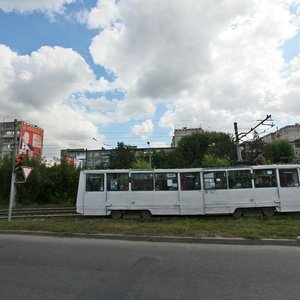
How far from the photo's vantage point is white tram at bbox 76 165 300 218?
15.9 meters

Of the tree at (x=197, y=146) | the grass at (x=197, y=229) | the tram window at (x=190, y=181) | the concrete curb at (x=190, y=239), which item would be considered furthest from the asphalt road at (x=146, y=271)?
the tree at (x=197, y=146)

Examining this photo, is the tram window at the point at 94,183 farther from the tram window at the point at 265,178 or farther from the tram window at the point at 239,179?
the tram window at the point at 265,178

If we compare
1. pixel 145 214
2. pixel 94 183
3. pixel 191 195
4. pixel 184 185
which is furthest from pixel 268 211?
pixel 94 183

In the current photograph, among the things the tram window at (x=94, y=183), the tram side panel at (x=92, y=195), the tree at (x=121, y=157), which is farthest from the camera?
the tree at (x=121, y=157)

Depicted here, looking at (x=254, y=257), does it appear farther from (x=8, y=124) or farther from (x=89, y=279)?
(x=8, y=124)

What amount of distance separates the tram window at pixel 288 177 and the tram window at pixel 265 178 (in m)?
0.33

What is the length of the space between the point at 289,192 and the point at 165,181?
19.0ft

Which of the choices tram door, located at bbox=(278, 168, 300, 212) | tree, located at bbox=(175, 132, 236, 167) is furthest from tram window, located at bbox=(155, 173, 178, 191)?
tree, located at bbox=(175, 132, 236, 167)

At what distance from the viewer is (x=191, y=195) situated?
16250mm

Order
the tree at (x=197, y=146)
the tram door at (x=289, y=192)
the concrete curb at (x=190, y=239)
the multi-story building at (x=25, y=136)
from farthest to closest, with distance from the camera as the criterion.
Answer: the multi-story building at (x=25, y=136)
the tree at (x=197, y=146)
the tram door at (x=289, y=192)
the concrete curb at (x=190, y=239)

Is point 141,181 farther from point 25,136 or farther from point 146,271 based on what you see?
point 25,136

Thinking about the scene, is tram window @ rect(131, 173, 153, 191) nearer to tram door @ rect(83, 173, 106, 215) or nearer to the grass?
tram door @ rect(83, 173, 106, 215)

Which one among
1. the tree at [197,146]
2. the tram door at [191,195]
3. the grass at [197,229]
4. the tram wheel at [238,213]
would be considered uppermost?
the tree at [197,146]

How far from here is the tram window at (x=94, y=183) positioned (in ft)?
55.3
